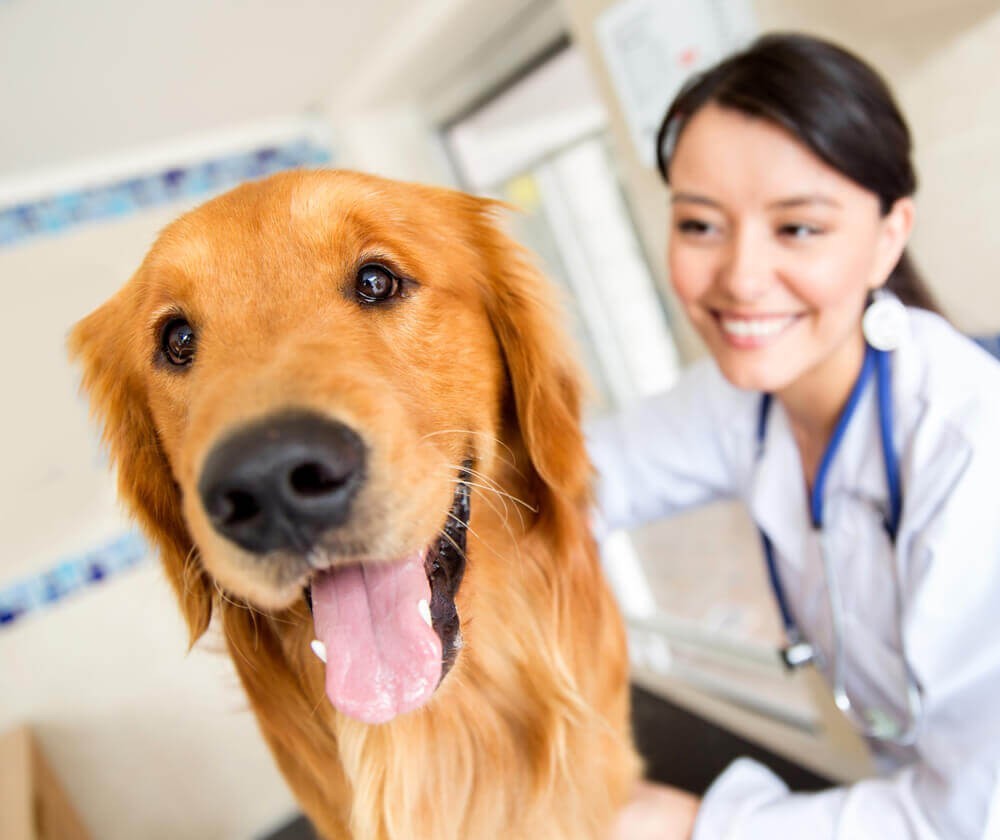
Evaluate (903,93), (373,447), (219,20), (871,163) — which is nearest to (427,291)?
(373,447)

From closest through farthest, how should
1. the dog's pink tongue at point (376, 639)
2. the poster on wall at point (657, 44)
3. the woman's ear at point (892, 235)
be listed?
the dog's pink tongue at point (376, 639)
the woman's ear at point (892, 235)
the poster on wall at point (657, 44)

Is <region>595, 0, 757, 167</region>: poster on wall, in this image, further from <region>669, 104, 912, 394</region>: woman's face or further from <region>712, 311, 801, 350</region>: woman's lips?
<region>712, 311, 801, 350</region>: woman's lips

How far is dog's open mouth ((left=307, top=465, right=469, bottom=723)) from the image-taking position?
797 millimetres

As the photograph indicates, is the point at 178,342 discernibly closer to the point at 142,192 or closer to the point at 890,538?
the point at 890,538

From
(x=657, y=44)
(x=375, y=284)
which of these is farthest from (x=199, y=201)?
(x=375, y=284)

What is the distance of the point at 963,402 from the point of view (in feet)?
3.42

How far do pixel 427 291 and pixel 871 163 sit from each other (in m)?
0.80

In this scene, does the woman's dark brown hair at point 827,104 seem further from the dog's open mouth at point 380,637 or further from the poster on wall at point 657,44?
the dog's open mouth at point 380,637

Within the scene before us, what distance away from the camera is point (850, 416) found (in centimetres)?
122

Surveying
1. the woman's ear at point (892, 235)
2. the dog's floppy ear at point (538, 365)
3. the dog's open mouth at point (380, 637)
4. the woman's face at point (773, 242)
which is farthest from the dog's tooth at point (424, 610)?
the woman's ear at point (892, 235)

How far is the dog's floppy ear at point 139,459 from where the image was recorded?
3.38 feet

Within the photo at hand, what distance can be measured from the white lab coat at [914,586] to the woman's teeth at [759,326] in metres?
0.20

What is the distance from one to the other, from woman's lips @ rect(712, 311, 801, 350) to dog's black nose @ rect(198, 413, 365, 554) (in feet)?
2.73

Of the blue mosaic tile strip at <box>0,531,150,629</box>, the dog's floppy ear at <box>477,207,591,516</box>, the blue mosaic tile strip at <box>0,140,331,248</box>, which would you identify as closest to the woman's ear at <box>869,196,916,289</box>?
the dog's floppy ear at <box>477,207,591,516</box>
